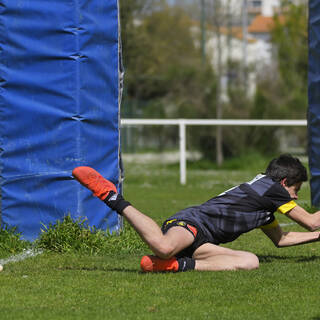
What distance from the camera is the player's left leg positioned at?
6.44m

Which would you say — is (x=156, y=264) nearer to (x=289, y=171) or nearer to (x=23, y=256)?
(x=289, y=171)

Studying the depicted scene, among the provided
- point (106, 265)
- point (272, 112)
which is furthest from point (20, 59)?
point (272, 112)

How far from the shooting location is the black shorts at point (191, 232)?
6.44m

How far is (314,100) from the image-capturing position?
10609 millimetres

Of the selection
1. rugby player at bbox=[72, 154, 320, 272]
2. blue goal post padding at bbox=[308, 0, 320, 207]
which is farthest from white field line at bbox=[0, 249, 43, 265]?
blue goal post padding at bbox=[308, 0, 320, 207]

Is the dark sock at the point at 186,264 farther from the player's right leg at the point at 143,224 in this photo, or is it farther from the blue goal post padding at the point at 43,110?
the blue goal post padding at the point at 43,110

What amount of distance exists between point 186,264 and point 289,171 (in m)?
1.20

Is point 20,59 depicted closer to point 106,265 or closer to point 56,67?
point 56,67

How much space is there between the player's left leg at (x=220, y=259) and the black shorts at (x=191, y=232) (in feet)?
0.13

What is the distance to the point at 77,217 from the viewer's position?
25.4 feet

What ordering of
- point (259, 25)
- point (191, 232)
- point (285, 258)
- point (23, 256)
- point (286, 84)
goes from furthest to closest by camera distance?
point (259, 25)
point (286, 84)
point (285, 258)
point (23, 256)
point (191, 232)

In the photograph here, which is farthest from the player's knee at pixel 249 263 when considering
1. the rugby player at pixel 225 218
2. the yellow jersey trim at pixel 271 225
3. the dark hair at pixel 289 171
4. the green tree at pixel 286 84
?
the green tree at pixel 286 84

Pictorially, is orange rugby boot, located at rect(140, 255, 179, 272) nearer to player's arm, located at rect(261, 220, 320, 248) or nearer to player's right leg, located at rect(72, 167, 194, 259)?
player's right leg, located at rect(72, 167, 194, 259)

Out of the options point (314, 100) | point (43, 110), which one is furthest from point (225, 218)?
point (314, 100)
